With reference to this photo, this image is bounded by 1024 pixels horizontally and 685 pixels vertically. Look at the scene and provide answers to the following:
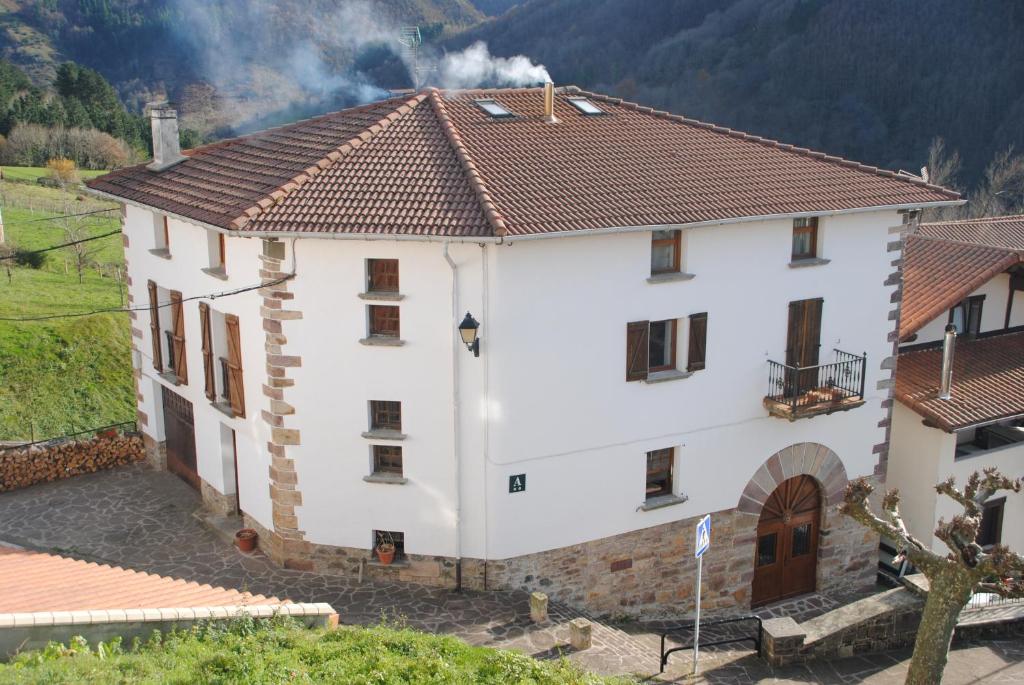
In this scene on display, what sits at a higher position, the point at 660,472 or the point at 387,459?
the point at 387,459

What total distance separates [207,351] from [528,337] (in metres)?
6.29

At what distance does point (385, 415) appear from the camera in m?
17.0

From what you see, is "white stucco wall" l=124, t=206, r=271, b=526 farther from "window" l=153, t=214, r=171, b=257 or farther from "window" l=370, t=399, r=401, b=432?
"window" l=370, t=399, r=401, b=432

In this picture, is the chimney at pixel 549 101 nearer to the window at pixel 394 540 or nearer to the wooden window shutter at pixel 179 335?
the wooden window shutter at pixel 179 335

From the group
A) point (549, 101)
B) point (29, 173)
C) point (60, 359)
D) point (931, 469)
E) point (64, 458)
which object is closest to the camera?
point (549, 101)

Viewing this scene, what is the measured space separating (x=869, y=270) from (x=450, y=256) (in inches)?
344

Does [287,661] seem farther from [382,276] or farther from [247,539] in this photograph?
[247,539]

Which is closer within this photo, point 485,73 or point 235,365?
point 235,365

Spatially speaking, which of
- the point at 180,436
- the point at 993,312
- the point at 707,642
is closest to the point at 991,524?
the point at 993,312

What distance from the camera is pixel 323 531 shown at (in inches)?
682

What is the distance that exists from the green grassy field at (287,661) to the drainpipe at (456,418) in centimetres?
344

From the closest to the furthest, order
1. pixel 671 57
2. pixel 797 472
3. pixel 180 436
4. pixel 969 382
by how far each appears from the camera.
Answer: pixel 797 472
pixel 180 436
pixel 969 382
pixel 671 57

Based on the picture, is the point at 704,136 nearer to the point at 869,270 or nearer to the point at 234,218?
the point at 869,270

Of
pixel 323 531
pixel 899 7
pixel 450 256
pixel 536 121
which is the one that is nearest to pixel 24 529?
pixel 323 531
